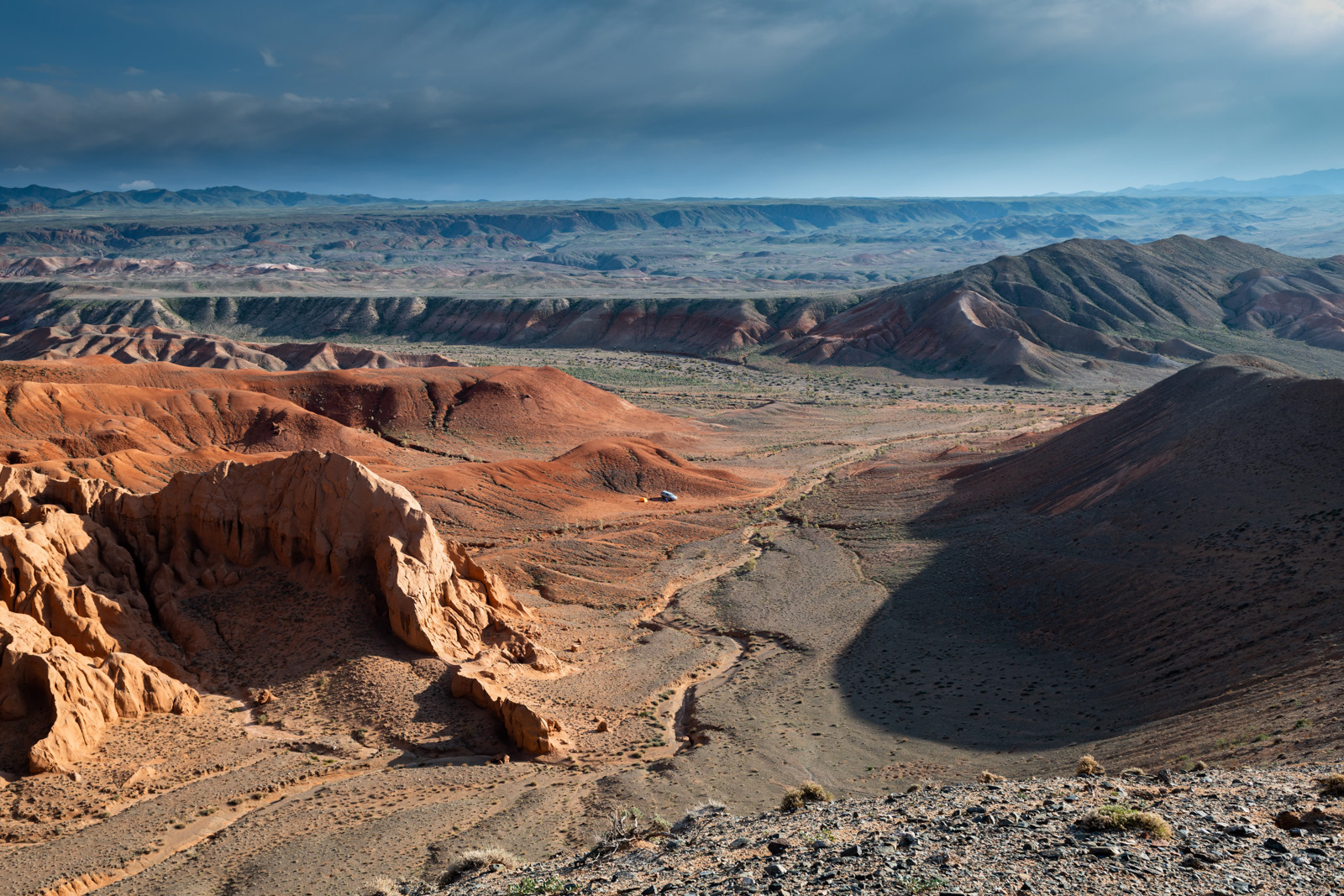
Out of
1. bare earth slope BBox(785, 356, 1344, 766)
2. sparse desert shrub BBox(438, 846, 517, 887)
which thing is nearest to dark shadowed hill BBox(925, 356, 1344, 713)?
bare earth slope BBox(785, 356, 1344, 766)

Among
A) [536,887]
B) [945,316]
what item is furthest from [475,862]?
[945,316]

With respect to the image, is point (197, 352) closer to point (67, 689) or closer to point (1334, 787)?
point (67, 689)

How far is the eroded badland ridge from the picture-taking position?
50.0ft

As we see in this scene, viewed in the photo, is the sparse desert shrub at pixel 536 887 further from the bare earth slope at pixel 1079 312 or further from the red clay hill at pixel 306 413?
the bare earth slope at pixel 1079 312

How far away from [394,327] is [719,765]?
15135 cm

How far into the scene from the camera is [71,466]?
3291cm

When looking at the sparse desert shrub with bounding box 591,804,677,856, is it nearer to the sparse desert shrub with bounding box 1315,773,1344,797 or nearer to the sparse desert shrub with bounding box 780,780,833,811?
the sparse desert shrub with bounding box 780,780,833,811

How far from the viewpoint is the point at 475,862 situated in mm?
16375

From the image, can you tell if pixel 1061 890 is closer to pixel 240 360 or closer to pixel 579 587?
pixel 579 587

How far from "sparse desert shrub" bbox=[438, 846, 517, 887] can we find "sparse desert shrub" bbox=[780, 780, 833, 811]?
545cm

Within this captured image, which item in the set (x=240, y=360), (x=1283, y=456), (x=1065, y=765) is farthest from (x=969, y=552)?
(x=240, y=360)

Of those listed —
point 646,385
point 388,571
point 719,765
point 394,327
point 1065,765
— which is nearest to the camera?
point 1065,765

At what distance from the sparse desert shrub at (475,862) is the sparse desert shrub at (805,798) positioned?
17.9 ft

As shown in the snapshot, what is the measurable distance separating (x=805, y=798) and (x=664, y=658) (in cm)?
1218
